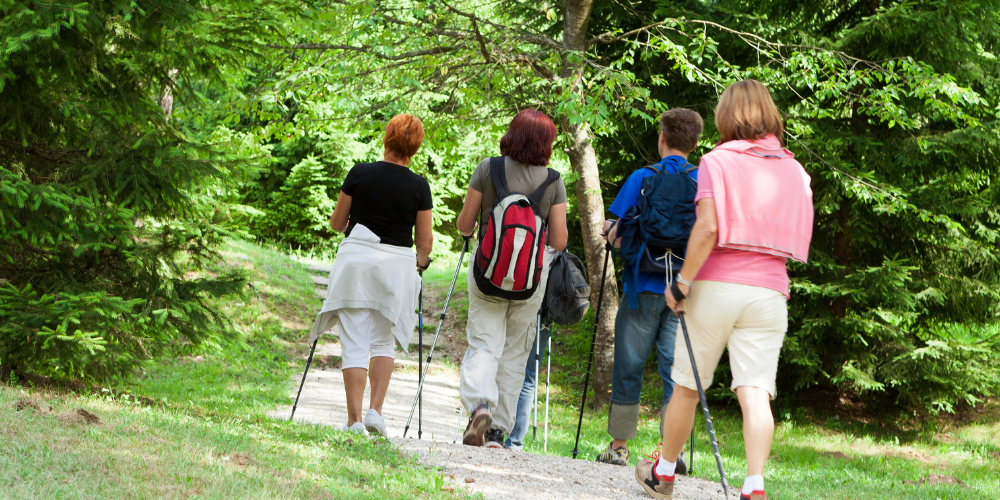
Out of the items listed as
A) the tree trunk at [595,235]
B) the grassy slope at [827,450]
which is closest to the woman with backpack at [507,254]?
the grassy slope at [827,450]

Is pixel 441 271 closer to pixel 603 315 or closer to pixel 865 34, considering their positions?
pixel 603 315

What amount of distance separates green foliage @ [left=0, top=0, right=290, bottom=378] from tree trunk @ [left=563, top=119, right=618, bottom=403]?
4.22 metres

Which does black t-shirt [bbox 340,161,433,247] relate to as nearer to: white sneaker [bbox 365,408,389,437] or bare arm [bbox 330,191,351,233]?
bare arm [bbox 330,191,351,233]

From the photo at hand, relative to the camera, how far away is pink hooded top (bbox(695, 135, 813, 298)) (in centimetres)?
305

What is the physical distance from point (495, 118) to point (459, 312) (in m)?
5.18

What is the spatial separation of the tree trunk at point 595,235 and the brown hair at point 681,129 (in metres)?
4.27

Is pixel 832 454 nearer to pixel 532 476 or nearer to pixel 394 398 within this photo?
pixel 394 398

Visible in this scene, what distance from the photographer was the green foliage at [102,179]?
14.2ft

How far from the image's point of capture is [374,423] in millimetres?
4598

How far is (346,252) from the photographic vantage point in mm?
4559

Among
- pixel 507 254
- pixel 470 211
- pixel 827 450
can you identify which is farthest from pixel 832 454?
pixel 470 211

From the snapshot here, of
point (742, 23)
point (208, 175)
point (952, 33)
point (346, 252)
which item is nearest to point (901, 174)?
point (952, 33)

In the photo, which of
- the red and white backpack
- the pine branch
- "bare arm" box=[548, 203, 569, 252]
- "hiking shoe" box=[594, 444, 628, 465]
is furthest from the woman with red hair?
the pine branch

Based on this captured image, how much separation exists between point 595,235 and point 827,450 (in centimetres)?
344
